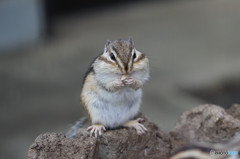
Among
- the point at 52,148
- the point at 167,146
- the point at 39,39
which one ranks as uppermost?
the point at 39,39

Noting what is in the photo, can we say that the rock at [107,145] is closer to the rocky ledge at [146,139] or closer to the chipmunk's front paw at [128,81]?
the rocky ledge at [146,139]

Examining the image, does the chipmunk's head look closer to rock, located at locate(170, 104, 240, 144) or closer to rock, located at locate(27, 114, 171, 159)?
rock, located at locate(27, 114, 171, 159)

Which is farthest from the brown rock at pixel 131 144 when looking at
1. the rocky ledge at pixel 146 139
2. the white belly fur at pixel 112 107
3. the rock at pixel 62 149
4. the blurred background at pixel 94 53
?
the blurred background at pixel 94 53

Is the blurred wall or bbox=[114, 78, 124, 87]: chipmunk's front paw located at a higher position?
the blurred wall

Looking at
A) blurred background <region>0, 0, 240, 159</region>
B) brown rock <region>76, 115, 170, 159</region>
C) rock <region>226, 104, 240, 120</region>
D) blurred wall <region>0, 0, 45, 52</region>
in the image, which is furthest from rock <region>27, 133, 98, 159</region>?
blurred wall <region>0, 0, 45, 52</region>

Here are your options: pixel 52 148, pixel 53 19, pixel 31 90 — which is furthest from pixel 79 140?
pixel 53 19

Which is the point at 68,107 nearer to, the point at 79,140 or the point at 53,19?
the point at 53,19

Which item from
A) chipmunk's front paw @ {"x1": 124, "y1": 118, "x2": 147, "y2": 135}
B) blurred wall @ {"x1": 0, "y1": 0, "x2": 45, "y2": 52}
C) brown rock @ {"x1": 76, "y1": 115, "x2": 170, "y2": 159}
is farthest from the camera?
blurred wall @ {"x1": 0, "y1": 0, "x2": 45, "y2": 52}
